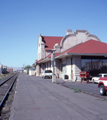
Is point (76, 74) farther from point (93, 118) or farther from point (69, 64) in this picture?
point (93, 118)

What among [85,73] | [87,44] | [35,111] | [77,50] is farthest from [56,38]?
[35,111]

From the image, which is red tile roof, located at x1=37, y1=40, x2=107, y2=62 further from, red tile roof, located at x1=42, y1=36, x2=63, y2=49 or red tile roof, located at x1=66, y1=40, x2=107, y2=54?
red tile roof, located at x1=42, y1=36, x2=63, y2=49

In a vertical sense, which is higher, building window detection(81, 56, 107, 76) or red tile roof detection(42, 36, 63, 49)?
red tile roof detection(42, 36, 63, 49)

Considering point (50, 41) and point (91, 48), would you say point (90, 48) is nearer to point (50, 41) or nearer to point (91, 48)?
point (91, 48)

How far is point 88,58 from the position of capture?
91.9ft

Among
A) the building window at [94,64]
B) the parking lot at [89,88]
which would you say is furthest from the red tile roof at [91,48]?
the parking lot at [89,88]

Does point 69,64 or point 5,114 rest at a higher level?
point 69,64

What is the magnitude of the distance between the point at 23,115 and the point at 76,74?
66.9 ft

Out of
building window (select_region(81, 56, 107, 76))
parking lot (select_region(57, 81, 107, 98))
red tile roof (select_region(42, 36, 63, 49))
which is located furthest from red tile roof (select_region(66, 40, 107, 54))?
red tile roof (select_region(42, 36, 63, 49))

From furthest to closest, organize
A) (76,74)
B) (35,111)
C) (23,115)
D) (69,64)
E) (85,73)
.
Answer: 1. (69,64)
2. (76,74)
3. (85,73)
4. (35,111)
5. (23,115)

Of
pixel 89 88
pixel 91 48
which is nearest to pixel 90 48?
pixel 91 48

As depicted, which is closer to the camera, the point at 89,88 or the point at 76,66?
the point at 89,88

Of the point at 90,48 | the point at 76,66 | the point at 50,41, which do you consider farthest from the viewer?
Result: the point at 50,41

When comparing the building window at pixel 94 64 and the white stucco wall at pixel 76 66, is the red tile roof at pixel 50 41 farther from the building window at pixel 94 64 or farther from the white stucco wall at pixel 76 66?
the white stucco wall at pixel 76 66
